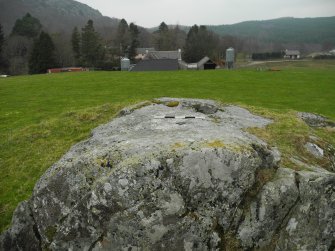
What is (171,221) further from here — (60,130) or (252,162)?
(60,130)

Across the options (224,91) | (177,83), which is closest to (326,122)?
(224,91)

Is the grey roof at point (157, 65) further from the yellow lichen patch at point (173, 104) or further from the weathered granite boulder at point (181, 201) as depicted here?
the weathered granite boulder at point (181, 201)

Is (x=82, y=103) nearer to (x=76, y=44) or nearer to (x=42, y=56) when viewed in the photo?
(x=42, y=56)

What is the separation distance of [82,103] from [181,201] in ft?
76.2

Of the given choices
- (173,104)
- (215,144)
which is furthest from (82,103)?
(215,144)

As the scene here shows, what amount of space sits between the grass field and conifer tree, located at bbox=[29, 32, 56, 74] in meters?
46.2

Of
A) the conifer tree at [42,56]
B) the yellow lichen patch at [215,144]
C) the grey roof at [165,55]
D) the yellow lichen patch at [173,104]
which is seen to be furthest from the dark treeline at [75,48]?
the yellow lichen patch at [215,144]

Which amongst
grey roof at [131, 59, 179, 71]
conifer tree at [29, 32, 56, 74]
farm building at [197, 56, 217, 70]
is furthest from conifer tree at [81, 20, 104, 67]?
farm building at [197, 56, 217, 70]

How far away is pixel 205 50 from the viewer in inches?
4493

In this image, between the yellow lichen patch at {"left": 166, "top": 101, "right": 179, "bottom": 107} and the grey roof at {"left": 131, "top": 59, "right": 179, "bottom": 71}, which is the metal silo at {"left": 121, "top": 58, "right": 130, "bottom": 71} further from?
the yellow lichen patch at {"left": 166, "top": 101, "right": 179, "bottom": 107}

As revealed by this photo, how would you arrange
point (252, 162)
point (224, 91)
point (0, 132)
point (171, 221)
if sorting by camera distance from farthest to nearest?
point (224, 91)
point (0, 132)
point (252, 162)
point (171, 221)

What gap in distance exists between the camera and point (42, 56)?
8719 cm

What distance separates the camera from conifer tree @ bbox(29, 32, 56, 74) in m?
87.2

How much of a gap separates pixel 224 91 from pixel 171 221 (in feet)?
98.0
